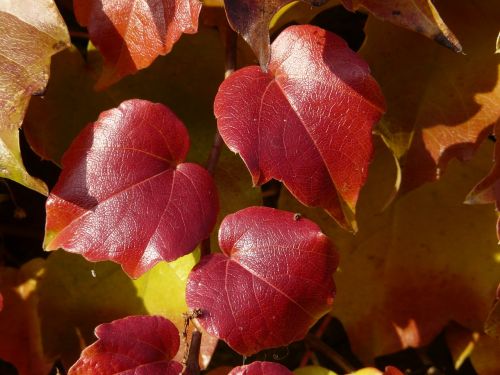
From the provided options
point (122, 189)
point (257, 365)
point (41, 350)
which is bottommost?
point (41, 350)

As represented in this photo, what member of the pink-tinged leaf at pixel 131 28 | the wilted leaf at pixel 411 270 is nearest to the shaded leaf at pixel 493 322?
the wilted leaf at pixel 411 270

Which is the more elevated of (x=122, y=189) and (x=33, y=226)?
(x=122, y=189)

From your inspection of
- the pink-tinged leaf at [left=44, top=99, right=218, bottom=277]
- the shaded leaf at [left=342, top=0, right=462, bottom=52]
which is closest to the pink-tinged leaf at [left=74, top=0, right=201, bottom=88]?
the pink-tinged leaf at [left=44, top=99, right=218, bottom=277]

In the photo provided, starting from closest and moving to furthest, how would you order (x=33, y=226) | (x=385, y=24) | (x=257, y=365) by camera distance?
(x=257, y=365) → (x=385, y=24) → (x=33, y=226)

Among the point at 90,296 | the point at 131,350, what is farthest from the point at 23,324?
the point at 131,350

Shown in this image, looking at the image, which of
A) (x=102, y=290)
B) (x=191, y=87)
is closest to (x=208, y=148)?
(x=191, y=87)

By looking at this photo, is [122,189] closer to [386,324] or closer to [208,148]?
[208,148]

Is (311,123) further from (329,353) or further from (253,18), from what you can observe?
(329,353)
